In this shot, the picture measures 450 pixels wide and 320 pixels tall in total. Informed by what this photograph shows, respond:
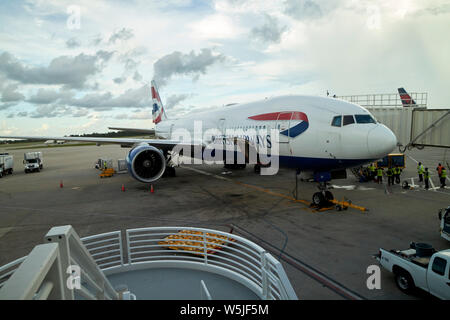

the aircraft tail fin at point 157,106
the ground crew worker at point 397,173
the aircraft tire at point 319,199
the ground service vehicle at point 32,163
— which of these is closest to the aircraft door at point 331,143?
the aircraft tire at point 319,199

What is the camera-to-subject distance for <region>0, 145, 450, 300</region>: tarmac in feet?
23.1

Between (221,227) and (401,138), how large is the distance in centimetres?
1243

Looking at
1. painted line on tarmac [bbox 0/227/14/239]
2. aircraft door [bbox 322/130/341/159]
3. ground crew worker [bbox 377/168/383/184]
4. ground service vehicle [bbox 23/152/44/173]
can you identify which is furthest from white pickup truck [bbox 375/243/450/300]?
ground service vehicle [bbox 23/152/44/173]

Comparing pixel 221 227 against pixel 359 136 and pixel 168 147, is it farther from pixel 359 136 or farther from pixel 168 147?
pixel 168 147

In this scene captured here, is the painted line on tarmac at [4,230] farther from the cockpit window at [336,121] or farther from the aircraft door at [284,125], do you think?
the cockpit window at [336,121]

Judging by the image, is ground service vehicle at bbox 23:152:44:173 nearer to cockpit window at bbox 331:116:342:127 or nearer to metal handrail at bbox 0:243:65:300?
cockpit window at bbox 331:116:342:127

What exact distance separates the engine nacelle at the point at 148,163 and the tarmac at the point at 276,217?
117cm

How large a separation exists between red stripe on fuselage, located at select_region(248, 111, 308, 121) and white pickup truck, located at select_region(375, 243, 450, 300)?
610 cm

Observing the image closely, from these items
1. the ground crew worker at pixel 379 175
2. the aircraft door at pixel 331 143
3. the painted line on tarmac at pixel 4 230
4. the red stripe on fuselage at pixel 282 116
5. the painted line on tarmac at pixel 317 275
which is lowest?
the painted line on tarmac at pixel 4 230

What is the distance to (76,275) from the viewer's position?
10.8 feet

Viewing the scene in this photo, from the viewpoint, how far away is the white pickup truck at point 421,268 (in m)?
5.34

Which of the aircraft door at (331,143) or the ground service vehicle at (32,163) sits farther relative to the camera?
the ground service vehicle at (32,163)

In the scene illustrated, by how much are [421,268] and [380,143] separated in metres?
4.74

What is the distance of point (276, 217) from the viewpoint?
11.3m
